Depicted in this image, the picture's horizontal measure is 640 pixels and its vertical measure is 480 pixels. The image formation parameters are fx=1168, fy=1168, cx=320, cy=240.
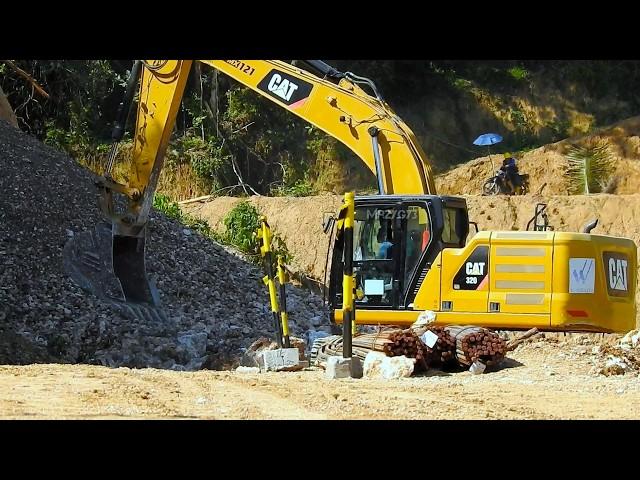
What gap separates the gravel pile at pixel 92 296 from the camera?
582 inches

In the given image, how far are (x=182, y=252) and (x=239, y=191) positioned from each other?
1102 centimetres

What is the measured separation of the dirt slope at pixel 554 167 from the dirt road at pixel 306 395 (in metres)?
17.0

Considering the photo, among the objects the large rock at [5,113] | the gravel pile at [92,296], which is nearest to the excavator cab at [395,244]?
the gravel pile at [92,296]

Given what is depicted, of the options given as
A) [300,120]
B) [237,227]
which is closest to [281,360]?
[237,227]

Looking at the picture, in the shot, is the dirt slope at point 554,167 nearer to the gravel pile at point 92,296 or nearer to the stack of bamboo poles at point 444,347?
the gravel pile at point 92,296

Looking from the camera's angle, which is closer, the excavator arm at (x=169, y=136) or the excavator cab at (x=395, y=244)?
the excavator cab at (x=395, y=244)

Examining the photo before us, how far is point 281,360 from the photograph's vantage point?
12.2 m

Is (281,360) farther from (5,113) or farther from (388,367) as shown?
(5,113)

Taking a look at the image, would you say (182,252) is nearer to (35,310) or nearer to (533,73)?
(35,310)

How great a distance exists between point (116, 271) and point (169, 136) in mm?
2540

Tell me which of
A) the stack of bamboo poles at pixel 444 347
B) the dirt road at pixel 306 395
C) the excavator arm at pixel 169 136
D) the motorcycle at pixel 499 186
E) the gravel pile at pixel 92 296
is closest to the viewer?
the dirt road at pixel 306 395

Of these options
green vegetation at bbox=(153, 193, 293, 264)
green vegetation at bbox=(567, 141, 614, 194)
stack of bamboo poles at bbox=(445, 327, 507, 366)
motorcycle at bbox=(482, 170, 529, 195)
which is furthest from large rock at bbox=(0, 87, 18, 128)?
stack of bamboo poles at bbox=(445, 327, 507, 366)

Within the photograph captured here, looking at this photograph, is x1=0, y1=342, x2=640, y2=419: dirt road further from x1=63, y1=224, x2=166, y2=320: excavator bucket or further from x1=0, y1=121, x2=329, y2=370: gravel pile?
x1=63, y1=224, x2=166, y2=320: excavator bucket
